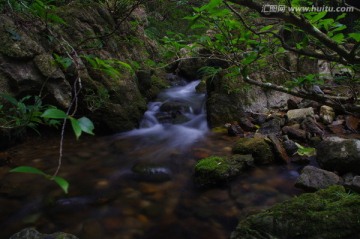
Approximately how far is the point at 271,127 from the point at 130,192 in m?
3.48

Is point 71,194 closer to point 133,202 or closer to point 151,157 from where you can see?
point 133,202

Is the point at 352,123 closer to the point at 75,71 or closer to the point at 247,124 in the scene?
the point at 247,124

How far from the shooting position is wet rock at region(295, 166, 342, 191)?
3.43 meters

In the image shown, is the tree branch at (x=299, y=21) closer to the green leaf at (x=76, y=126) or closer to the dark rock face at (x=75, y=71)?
the green leaf at (x=76, y=126)

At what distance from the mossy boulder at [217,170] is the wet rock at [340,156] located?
3.77ft

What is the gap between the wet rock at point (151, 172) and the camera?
3939 millimetres

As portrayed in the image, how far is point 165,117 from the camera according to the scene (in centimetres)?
683

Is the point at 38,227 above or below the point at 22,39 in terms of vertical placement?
below

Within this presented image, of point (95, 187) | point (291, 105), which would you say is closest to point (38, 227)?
point (95, 187)

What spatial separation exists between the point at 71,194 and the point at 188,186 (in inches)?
57.4

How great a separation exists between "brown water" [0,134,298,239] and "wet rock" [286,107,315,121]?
→ 2.29 meters

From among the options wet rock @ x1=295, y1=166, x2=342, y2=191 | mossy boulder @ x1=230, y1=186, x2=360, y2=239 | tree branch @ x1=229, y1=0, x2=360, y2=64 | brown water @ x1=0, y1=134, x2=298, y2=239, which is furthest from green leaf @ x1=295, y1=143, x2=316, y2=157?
tree branch @ x1=229, y1=0, x2=360, y2=64

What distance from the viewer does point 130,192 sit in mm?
3564

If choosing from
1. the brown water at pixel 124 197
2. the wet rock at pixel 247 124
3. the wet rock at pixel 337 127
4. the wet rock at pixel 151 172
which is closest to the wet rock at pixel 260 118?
the wet rock at pixel 247 124
